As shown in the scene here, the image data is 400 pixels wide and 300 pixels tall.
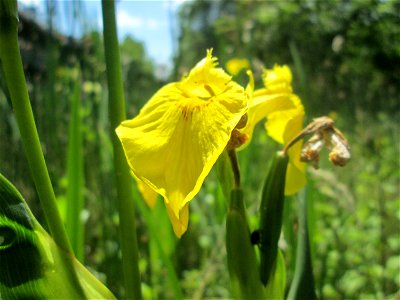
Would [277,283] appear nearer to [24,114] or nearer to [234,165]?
[234,165]

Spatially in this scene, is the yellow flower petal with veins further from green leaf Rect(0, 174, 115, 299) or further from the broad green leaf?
green leaf Rect(0, 174, 115, 299)

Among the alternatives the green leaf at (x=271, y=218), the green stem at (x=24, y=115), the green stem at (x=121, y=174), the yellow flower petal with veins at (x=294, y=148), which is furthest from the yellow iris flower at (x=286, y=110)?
the green stem at (x=24, y=115)

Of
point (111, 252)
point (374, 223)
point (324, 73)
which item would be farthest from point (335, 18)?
point (111, 252)

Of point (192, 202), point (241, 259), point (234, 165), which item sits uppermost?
point (234, 165)

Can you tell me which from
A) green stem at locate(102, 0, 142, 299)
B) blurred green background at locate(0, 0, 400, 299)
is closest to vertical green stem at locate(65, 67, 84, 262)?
blurred green background at locate(0, 0, 400, 299)

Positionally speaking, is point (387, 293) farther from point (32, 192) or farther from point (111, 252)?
point (32, 192)

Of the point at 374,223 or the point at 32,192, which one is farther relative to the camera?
the point at 374,223

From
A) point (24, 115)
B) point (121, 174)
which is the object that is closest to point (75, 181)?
point (121, 174)
